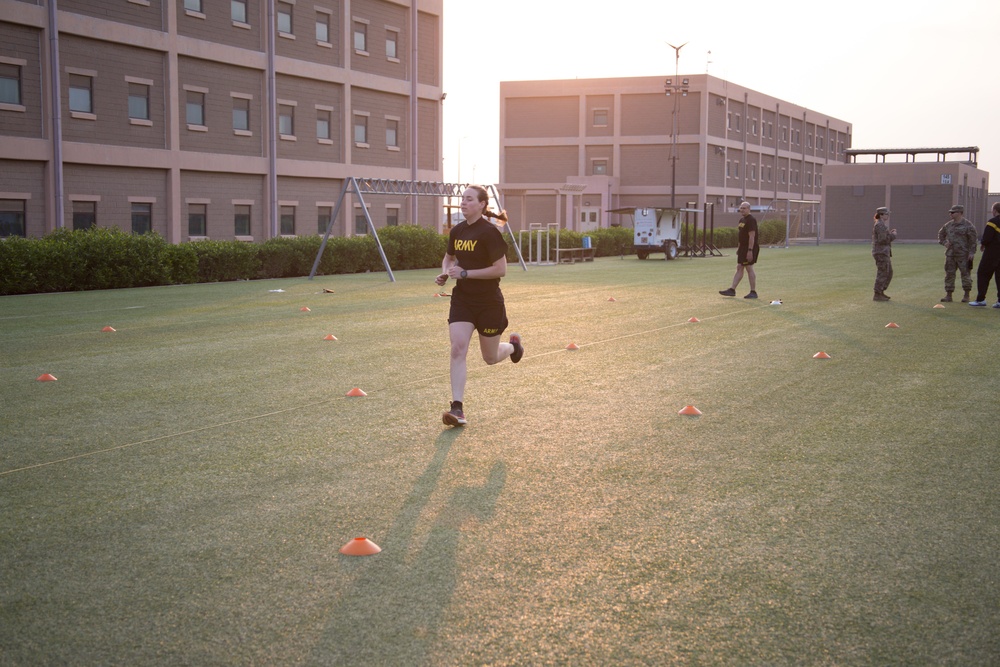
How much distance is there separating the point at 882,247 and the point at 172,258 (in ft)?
56.3

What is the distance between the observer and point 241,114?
39031 mm

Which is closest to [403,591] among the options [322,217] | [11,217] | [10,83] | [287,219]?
[11,217]

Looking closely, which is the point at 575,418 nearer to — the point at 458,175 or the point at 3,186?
the point at 3,186

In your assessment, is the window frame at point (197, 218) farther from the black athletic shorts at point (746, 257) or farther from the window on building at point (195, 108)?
the black athletic shorts at point (746, 257)

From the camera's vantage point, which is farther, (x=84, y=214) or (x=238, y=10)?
(x=238, y=10)

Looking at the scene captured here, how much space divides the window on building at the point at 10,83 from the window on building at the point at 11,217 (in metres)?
2.99

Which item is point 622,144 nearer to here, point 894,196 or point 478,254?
point 894,196

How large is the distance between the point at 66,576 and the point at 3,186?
29.4m

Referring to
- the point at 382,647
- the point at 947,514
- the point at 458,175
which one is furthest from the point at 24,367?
the point at 458,175

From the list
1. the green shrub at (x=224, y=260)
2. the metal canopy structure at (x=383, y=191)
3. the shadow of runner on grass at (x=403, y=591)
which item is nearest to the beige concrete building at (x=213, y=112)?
the green shrub at (x=224, y=260)

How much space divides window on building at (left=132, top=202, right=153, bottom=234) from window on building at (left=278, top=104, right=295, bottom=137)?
7370 mm

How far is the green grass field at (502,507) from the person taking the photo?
4.20 meters

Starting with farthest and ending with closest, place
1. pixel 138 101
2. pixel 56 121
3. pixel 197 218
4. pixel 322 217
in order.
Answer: pixel 322 217, pixel 197 218, pixel 138 101, pixel 56 121

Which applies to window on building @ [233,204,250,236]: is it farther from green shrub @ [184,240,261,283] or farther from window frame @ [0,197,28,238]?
green shrub @ [184,240,261,283]
